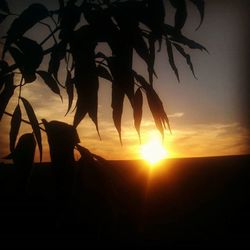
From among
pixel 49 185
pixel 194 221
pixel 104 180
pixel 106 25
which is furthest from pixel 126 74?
pixel 194 221

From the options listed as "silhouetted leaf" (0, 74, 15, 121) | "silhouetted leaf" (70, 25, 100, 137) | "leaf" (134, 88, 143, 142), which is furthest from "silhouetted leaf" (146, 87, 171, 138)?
"silhouetted leaf" (0, 74, 15, 121)

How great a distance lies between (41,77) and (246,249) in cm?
71

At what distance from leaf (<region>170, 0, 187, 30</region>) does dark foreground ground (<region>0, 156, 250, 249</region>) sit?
15.4 inches

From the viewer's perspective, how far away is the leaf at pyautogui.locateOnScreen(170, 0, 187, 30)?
0.61m

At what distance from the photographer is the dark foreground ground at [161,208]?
2.95ft

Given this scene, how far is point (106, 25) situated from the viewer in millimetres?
556

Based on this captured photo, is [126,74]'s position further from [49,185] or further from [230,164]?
[230,164]

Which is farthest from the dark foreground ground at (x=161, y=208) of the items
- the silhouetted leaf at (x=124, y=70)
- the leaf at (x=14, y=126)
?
the silhouetted leaf at (x=124, y=70)

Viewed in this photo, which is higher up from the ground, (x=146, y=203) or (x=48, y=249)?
(x=146, y=203)

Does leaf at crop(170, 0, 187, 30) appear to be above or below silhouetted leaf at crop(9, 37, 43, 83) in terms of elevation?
above

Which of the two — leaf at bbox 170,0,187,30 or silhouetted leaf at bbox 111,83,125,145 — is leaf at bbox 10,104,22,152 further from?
leaf at bbox 170,0,187,30

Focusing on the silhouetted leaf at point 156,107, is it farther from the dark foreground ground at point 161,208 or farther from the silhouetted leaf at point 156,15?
the dark foreground ground at point 161,208

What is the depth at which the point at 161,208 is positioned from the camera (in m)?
1.01

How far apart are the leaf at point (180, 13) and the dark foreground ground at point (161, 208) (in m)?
0.39
